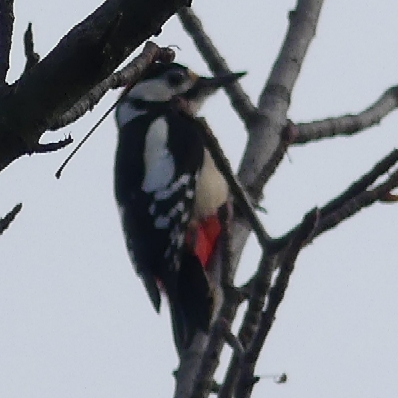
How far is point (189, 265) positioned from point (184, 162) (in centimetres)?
55

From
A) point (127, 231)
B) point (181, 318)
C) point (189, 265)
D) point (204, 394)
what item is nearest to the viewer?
point (204, 394)

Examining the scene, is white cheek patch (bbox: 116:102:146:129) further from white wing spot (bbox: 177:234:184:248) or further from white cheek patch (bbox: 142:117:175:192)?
white wing spot (bbox: 177:234:184:248)

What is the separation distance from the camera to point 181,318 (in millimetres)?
3600

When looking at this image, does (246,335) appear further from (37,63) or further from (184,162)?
(184,162)

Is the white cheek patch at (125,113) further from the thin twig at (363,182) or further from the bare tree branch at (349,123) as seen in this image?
the thin twig at (363,182)

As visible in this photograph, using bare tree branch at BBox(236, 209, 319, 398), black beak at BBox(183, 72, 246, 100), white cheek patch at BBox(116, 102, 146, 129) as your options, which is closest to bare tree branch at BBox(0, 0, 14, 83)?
bare tree branch at BBox(236, 209, 319, 398)

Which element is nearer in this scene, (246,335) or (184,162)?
(246,335)

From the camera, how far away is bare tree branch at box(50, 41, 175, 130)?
1.73m

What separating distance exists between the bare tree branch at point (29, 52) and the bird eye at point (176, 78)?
3265 millimetres

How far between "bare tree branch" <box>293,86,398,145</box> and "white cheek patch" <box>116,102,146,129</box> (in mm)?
1326

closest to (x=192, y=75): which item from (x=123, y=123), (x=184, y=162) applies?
(x=123, y=123)

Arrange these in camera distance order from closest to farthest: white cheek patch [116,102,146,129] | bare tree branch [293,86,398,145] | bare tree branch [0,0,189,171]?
bare tree branch [0,0,189,171] < bare tree branch [293,86,398,145] < white cheek patch [116,102,146,129]

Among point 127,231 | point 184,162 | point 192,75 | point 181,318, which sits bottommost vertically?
point 181,318

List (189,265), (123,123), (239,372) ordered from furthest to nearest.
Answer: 1. (123,123)
2. (189,265)
3. (239,372)
